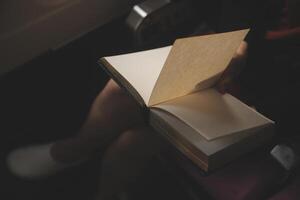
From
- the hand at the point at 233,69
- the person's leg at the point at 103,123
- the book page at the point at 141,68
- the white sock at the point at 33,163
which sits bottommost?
the white sock at the point at 33,163

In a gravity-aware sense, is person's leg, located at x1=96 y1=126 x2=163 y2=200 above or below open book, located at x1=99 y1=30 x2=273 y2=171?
below

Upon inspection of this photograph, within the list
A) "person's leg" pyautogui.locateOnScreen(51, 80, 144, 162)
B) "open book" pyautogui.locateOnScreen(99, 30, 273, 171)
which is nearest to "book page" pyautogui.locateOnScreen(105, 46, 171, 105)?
"open book" pyautogui.locateOnScreen(99, 30, 273, 171)

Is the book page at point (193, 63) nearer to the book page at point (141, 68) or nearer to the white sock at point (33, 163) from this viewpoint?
the book page at point (141, 68)

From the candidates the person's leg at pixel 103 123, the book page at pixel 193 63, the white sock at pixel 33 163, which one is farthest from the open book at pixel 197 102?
the white sock at pixel 33 163

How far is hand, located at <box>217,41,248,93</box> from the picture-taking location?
83cm

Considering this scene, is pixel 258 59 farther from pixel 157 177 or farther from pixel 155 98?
pixel 157 177

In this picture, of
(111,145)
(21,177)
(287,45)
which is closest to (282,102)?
(287,45)

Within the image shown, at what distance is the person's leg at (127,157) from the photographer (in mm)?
952

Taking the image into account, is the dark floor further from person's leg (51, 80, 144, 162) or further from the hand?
the hand

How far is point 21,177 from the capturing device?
3.94ft

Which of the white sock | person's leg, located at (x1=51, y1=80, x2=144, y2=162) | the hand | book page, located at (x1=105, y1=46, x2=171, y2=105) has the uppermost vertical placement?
book page, located at (x1=105, y1=46, x2=171, y2=105)

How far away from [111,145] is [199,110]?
0.35 m

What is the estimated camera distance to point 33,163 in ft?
3.82

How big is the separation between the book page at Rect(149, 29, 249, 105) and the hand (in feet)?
0.15
